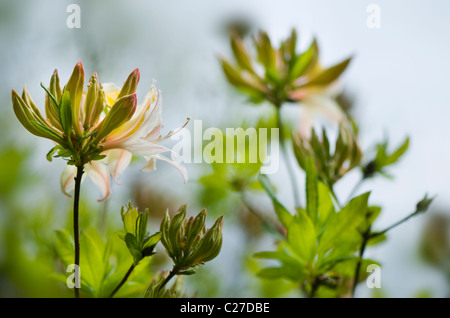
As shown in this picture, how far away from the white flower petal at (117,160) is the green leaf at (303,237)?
12 centimetres

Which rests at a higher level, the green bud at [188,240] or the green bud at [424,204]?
the green bud at [424,204]

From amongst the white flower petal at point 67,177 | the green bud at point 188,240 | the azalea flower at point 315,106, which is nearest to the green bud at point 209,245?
the green bud at point 188,240

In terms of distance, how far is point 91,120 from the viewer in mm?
278

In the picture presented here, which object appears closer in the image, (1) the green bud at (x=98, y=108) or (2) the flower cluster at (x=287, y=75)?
(1) the green bud at (x=98, y=108)

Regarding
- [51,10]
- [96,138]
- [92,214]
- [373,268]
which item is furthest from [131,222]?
[51,10]

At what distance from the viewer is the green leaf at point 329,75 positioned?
0.45 meters

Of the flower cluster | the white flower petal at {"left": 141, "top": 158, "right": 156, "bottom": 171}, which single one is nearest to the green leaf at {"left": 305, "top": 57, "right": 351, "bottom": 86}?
the flower cluster

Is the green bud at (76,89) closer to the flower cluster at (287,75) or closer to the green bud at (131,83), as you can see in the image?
the green bud at (131,83)

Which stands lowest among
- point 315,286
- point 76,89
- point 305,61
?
point 315,286

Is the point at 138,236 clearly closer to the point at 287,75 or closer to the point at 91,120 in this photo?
the point at 91,120

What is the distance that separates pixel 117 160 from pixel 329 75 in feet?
0.76

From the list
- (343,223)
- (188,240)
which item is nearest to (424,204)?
(343,223)

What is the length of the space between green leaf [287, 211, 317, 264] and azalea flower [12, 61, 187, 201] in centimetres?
9

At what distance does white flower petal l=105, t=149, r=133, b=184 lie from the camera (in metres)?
0.32
